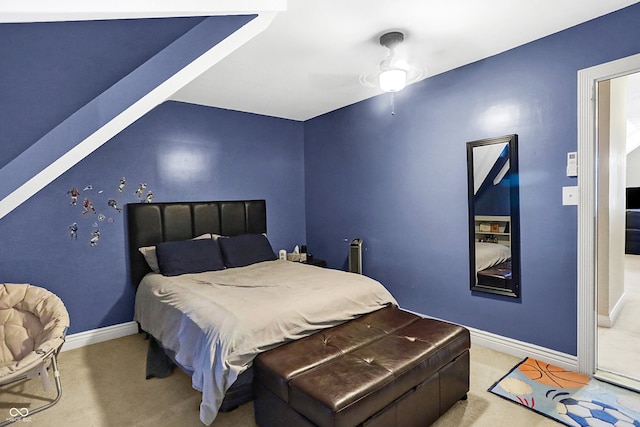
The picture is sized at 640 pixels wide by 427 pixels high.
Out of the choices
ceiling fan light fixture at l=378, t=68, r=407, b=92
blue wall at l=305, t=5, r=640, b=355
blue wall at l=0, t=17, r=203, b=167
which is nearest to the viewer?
blue wall at l=0, t=17, r=203, b=167

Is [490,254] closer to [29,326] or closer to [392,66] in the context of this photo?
[392,66]

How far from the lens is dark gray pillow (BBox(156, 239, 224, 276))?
3.08 m

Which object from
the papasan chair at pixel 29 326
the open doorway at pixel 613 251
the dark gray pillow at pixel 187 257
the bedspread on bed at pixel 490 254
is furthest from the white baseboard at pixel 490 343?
the papasan chair at pixel 29 326

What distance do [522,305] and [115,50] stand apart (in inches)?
127

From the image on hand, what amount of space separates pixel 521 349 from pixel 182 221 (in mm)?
3286

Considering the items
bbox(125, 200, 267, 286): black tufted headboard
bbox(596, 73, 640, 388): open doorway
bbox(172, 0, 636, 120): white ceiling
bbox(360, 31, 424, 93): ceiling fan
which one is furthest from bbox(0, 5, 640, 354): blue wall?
bbox(360, 31, 424, 93): ceiling fan

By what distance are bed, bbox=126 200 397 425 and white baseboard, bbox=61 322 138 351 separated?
0.30 m

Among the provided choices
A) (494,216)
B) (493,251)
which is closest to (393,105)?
(494,216)

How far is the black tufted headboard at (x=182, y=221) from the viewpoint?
326cm

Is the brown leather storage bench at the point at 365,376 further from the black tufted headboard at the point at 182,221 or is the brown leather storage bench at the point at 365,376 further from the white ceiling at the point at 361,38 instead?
the black tufted headboard at the point at 182,221

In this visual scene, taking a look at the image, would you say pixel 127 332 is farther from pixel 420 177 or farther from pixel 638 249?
pixel 638 249

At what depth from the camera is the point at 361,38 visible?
2350 millimetres

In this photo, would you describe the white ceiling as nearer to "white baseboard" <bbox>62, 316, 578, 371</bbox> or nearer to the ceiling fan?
the ceiling fan

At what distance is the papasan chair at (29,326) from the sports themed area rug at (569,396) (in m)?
2.63
